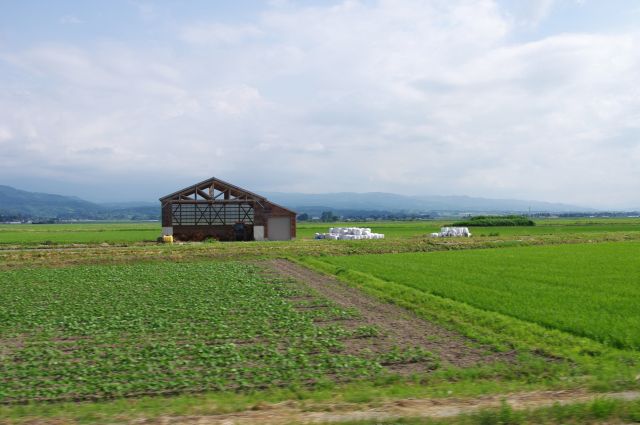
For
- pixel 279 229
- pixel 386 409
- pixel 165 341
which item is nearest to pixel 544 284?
pixel 165 341

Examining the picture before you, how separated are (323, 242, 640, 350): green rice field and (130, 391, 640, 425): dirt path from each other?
13.0 ft

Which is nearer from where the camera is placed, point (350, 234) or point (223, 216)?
point (223, 216)

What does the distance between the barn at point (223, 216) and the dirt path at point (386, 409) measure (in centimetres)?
4346

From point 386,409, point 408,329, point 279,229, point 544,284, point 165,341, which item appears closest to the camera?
point 386,409

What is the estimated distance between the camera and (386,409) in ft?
24.1

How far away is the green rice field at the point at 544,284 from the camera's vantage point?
1299 cm

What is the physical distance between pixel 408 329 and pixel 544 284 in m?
8.79

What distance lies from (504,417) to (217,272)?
2202cm

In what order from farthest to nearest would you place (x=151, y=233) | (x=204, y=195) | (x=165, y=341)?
(x=151, y=233) → (x=204, y=195) → (x=165, y=341)

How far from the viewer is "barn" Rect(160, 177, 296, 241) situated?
50000 mm

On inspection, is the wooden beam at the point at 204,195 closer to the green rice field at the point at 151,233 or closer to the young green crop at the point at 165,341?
the green rice field at the point at 151,233

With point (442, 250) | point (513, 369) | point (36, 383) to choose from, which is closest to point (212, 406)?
point (36, 383)

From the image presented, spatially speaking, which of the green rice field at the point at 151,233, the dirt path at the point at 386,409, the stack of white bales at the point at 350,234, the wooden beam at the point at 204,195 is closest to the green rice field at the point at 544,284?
the dirt path at the point at 386,409

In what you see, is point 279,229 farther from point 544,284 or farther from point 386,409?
point 386,409
